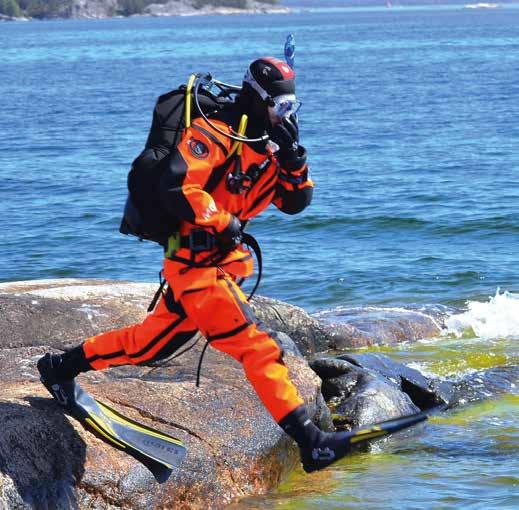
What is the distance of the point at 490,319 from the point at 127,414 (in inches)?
258

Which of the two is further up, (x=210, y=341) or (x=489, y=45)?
(x=210, y=341)

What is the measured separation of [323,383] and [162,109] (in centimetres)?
355

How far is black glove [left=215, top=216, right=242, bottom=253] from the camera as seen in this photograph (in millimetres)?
5984

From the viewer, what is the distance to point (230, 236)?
6004 mm

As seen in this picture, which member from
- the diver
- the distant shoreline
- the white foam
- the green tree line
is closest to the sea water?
the white foam

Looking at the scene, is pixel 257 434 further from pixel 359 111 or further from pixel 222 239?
pixel 359 111

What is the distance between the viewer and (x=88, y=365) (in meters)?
6.52

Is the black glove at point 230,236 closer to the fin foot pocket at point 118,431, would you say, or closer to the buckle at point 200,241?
the buckle at point 200,241

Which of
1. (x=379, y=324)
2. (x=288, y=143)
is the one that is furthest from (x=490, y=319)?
(x=288, y=143)

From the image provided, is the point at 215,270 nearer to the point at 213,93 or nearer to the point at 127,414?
the point at 213,93

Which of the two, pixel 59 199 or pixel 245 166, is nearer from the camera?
pixel 245 166

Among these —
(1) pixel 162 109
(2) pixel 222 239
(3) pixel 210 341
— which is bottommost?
(3) pixel 210 341

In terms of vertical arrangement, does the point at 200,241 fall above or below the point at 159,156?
below

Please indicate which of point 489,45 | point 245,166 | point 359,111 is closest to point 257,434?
point 245,166
